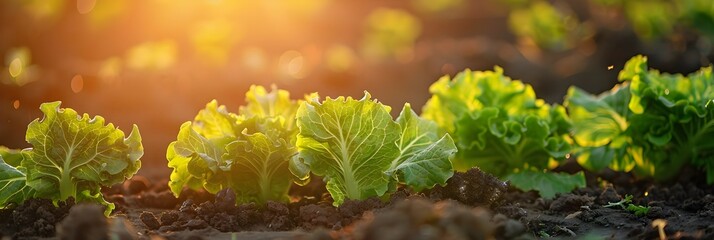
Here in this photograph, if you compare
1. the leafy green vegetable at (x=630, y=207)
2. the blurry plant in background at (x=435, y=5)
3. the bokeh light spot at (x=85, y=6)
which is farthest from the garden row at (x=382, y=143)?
the blurry plant in background at (x=435, y=5)

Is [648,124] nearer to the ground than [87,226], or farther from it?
farther from it

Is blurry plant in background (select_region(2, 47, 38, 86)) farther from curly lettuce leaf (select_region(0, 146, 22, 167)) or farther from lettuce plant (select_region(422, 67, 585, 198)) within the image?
lettuce plant (select_region(422, 67, 585, 198))

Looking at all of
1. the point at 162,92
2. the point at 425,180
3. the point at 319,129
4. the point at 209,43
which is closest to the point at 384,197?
the point at 425,180

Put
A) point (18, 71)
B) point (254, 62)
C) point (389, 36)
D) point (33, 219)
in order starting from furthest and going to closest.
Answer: point (389, 36) → point (254, 62) → point (18, 71) → point (33, 219)

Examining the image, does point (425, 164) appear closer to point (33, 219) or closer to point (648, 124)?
point (648, 124)

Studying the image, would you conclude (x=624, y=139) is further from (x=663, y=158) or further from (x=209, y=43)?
(x=209, y=43)

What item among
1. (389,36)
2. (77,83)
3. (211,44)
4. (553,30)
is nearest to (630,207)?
(77,83)

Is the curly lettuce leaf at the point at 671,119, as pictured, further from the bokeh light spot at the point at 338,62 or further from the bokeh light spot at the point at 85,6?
the bokeh light spot at the point at 85,6

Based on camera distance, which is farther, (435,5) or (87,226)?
(435,5)

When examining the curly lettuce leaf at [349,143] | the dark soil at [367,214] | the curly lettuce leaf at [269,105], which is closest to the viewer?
the dark soil at [367,214]
